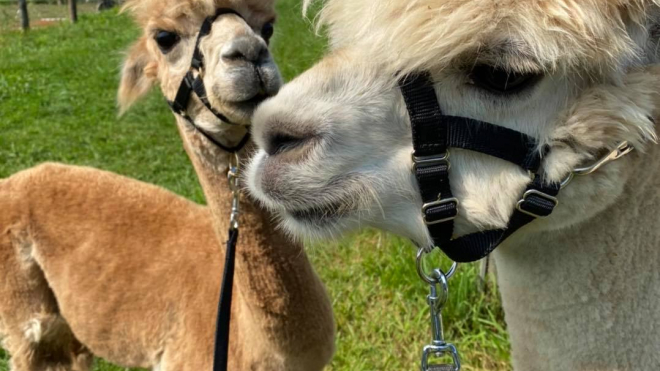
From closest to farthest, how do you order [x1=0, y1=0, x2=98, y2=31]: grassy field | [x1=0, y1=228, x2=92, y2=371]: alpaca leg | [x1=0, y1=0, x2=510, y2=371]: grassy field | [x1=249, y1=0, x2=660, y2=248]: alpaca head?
[x1=249, y1=0, x2=660, y2=248]: alpaca head, [x1=0, y1=228, x2=92, y2=371]: alpaca leg, [x1=0, y1=0, x2=510, y2=371]: grassy field, [x1=0, y1=0, x2=98, y2=31]: grassy field

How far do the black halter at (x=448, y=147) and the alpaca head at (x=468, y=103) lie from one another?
0.06 feet

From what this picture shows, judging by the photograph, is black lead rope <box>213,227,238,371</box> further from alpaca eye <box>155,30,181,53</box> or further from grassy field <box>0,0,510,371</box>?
alpaca eye <box>155,30,181,53</box>

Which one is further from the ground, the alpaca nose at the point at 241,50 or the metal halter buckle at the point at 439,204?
the metal halter buckle at the point at 439,204

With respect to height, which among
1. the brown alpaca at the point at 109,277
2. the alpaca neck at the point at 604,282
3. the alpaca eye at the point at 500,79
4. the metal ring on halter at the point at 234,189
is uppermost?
the alpaca eye at the point at 500,79

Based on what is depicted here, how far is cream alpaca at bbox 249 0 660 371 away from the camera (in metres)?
1.16

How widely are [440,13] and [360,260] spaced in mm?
3106

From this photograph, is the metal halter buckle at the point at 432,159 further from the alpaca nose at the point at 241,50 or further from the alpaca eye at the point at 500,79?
the alpaca nose at the point at 241,50

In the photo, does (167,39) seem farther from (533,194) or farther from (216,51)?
(533,194)

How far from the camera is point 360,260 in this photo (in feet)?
13.7

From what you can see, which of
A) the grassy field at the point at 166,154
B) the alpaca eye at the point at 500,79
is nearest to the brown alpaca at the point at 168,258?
the grassy field at the point at 166,154

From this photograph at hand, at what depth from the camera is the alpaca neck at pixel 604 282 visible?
4.43 feet

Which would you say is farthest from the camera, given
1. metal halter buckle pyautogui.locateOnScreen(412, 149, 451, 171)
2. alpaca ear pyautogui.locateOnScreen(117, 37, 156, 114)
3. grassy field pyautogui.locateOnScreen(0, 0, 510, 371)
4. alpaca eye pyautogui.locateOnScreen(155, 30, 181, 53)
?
grassy field pyautogui.locateOnScreen(0, 0, 510, 371)

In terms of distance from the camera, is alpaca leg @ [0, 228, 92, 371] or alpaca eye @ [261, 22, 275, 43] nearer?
alpaca eye @ [261, 22, 275, 43]

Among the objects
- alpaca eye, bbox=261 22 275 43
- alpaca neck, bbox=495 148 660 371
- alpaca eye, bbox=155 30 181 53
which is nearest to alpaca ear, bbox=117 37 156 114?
alpaca eye, bbox=155 30 181 53
